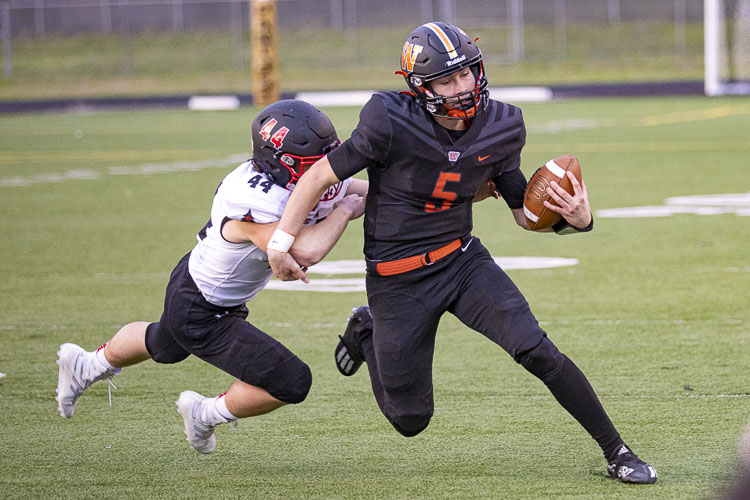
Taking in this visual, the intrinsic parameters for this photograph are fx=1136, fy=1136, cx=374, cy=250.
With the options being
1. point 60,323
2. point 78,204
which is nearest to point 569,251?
point 60,323

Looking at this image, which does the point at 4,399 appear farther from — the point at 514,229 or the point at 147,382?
the point at 514,229

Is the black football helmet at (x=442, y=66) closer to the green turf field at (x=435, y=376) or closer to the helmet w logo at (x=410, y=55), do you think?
the helmet w logo at (x=410, y=55)

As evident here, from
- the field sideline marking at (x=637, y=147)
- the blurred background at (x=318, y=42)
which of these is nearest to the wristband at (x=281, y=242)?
the field sideline marking at (x=637, y=147)

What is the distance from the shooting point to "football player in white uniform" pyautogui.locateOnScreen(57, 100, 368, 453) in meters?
4.23

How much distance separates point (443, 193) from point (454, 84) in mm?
403

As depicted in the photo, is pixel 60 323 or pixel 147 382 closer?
pixel 147 382

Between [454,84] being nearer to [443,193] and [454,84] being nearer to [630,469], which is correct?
[443,193]

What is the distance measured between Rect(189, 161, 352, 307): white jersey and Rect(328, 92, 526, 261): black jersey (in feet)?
0.78

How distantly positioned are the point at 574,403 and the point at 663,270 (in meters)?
4.52

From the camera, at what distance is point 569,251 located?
30.8ft

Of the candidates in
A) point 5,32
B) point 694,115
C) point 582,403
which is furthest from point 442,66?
point 5,32

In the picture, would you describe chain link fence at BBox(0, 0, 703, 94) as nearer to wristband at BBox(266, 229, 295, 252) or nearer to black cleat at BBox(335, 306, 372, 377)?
black cleat at BBox(335, 306, 372, 377)

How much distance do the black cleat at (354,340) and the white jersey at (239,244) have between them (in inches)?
20.8

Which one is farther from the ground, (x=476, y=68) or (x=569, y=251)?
(x=476, y=68)
